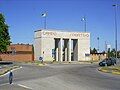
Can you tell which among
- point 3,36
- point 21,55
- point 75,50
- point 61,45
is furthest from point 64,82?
point 21,55

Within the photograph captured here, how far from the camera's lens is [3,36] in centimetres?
6494

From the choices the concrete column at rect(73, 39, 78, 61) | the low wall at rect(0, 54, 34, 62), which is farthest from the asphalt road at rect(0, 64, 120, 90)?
the low wall at rect(0, 54, 34, 62)

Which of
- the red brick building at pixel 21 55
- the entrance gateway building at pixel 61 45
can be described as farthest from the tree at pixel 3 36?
the red brick building at pixel 21 55

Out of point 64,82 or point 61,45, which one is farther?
point 61,45

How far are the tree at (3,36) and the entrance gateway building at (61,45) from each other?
2549 centimetres

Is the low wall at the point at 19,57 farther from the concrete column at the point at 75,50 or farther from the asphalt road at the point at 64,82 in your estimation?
the asphalt road at the point at 64,82

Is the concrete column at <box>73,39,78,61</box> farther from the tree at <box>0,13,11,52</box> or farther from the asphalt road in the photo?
the asphalt road

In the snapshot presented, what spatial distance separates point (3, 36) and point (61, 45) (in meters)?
32.3

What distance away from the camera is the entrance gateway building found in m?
92.3

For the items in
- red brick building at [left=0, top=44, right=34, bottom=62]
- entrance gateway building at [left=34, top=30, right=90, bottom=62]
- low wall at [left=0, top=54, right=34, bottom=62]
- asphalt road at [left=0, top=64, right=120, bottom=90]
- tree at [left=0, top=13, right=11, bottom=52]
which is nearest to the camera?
asphalt road at [left=0, top=64, right=120, bottom=90]

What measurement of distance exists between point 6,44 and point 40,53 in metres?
29.2

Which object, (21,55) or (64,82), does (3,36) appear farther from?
(64,82)

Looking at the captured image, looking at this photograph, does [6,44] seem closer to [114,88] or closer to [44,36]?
[44,36]

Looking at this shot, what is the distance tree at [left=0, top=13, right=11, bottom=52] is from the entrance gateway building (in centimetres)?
2549
